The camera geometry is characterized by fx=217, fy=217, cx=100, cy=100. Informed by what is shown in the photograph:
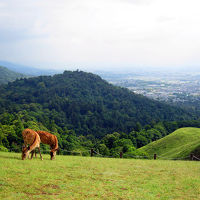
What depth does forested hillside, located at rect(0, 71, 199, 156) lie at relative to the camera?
2370 inches

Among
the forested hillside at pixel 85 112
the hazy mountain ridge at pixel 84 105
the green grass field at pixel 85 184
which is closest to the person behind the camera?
the green grass field at pixel 85 184

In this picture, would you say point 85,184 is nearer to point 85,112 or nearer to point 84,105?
point 85,112

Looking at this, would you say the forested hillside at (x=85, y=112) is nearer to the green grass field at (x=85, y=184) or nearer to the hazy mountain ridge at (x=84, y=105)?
A: the hazy mountain ridge at (x=84, y=105)

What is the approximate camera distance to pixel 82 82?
464ft

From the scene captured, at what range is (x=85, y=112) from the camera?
3981 inches

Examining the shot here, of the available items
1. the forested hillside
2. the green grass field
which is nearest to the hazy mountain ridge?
the forested hillside

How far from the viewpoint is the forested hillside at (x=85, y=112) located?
60.2 metres

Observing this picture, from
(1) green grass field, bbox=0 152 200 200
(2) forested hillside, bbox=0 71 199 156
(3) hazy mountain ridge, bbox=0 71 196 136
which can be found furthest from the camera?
(3) hazy mountain ridge, bbox=0 71 196 136

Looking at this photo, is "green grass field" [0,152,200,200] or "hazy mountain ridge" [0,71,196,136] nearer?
"green grass field" [0,152,200,200]

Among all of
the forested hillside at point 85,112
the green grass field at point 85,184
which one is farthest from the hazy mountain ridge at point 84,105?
the green grass field at point 85,184

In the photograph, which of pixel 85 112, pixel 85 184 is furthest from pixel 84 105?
pixel 85 184

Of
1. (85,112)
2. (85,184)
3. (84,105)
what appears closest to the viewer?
(85,184)

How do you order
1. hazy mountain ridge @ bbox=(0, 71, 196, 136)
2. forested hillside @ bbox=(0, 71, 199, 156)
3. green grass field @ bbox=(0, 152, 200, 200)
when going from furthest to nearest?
hazy mountain ridge @ bbox=(0, 71, 196, 136), forested hillside @ bbox=(0, 71, 199, 156), green grass field @ bbox=(0, 152, 200, 200)

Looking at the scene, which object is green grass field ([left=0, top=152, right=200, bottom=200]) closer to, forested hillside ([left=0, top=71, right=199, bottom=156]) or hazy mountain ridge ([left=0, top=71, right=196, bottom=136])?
forested hillside ([left=0, top=71, right=199, bottom=156])
